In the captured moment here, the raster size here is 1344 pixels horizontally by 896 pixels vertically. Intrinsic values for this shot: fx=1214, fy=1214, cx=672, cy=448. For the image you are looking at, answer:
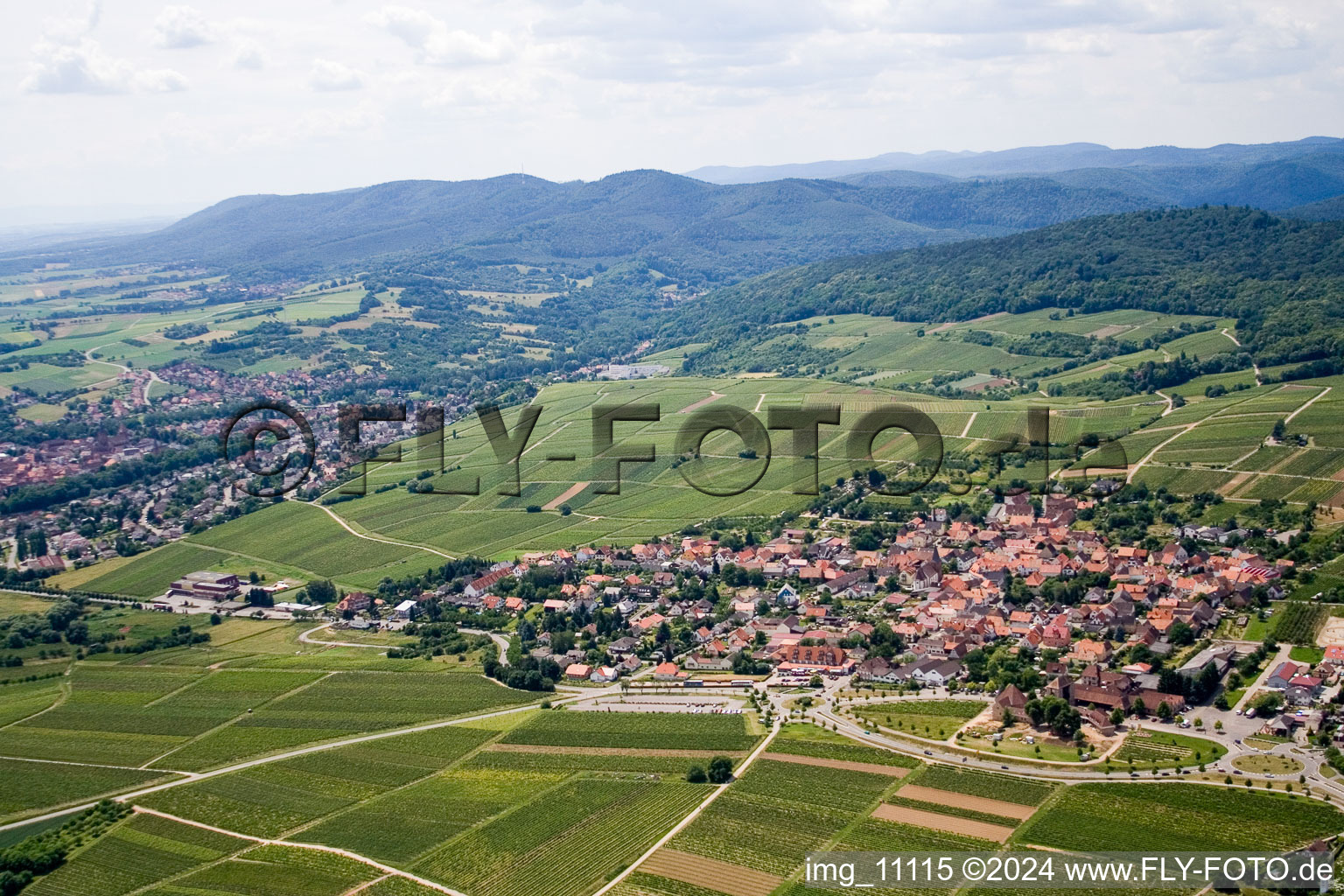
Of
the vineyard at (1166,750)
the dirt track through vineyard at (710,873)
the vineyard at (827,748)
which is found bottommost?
the dirt track through vineyard at (710,873)

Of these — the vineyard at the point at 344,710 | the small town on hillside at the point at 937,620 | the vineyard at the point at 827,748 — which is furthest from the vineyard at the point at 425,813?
the small town on hillside at the point at 937,620

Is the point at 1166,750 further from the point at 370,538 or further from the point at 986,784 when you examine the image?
the point at 370,538

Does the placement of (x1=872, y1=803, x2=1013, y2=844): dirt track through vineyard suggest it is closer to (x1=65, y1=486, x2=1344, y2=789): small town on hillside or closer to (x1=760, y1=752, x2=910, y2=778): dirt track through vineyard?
(x1=760, y1=752, x2=910, y2=778): dirt track through vineyard

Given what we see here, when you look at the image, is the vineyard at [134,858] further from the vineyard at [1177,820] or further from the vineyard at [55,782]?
the vineyard at [1177,820]

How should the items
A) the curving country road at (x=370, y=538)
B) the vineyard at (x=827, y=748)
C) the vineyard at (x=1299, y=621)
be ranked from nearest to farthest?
the vineyard at (x=827, y=748) < the vineyard at (x=1299, y=621) < the curving country road at (x=370, y=538)

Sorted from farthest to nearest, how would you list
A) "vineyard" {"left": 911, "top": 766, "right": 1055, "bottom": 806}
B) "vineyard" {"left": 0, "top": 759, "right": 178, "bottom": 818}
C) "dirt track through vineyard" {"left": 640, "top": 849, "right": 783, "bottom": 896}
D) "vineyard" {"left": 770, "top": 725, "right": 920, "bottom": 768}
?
"vineyard" {"left": 0, "top": 759, "right": 178, "bottom": 818}, "vineyard" {"left": 770, "top": 725, "right": 920, "bottom": 768}, "vineyard" {"left": 911, "top": 766, "right": 1055, "bottom": 806}, "dirt track through vineyard" {"left": 640, "top": 849, "right": 783, "bottom": 896}

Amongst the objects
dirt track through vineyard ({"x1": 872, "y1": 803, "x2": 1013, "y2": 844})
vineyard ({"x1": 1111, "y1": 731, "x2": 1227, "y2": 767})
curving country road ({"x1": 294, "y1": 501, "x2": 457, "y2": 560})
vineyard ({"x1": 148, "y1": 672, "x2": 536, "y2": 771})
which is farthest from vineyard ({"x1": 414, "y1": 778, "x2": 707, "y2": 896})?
curving country road ({"x1": 294, "y1": 501, "x2": 457, "y2": 560})

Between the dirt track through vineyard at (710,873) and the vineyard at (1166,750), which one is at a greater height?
the vineyard at (1166,750)
